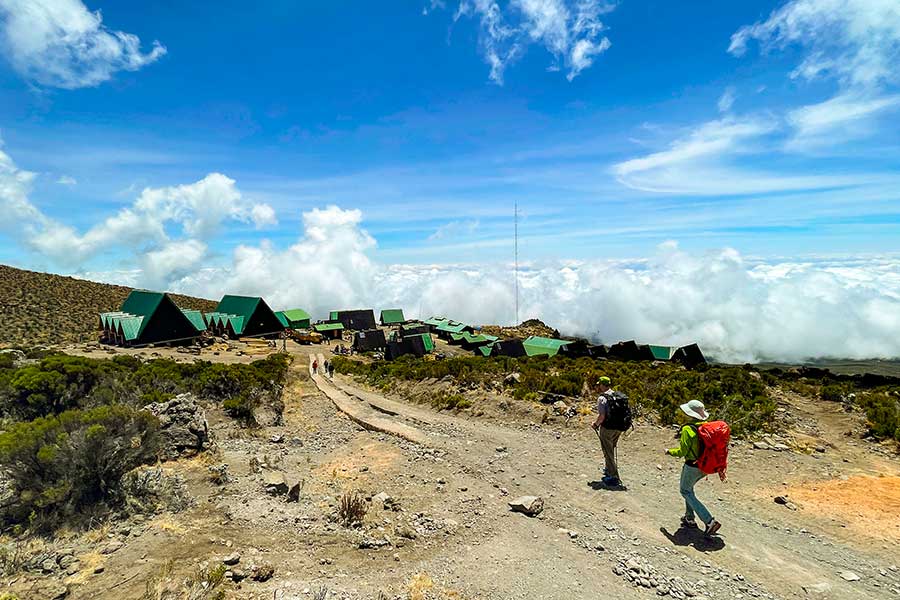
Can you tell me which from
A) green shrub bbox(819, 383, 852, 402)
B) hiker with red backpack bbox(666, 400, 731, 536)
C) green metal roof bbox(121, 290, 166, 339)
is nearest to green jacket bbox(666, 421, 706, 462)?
hiker with red backpack bbox(666, 400, 731, 536)

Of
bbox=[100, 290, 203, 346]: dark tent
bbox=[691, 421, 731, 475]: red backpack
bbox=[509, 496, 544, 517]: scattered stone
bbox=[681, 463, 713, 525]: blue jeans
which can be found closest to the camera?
bbox=[691, 421, 731, 475]: red backpack

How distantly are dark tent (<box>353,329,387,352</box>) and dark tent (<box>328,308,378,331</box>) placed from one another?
18.9m

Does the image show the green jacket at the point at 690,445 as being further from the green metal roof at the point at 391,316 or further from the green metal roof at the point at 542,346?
the green metal roof at the point at 391,316

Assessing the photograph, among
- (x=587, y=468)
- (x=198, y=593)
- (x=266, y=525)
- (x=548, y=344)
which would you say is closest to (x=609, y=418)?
(x=587, y=468)

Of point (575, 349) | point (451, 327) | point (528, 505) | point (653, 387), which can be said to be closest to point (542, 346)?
point (575, 349)

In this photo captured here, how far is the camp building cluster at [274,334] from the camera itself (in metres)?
40.6

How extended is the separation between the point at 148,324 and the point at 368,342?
72.9ft

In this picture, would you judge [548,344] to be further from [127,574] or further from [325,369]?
[127,574]

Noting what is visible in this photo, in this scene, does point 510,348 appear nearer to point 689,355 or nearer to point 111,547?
point 689,355

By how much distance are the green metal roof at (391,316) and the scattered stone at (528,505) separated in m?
70.9

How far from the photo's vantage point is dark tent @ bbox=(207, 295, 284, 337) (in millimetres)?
53125

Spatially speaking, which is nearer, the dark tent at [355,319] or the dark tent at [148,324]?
the dark tent at [148,324]

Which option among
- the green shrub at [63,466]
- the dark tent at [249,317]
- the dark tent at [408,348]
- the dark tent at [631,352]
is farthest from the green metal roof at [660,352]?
the dark tent at [249,317]

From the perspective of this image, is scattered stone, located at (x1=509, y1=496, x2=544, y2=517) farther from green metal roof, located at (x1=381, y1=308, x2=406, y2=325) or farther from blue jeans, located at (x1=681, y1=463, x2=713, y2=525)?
green metal roof, located at (x1=381, y1=308, x2=406, y2=325)
